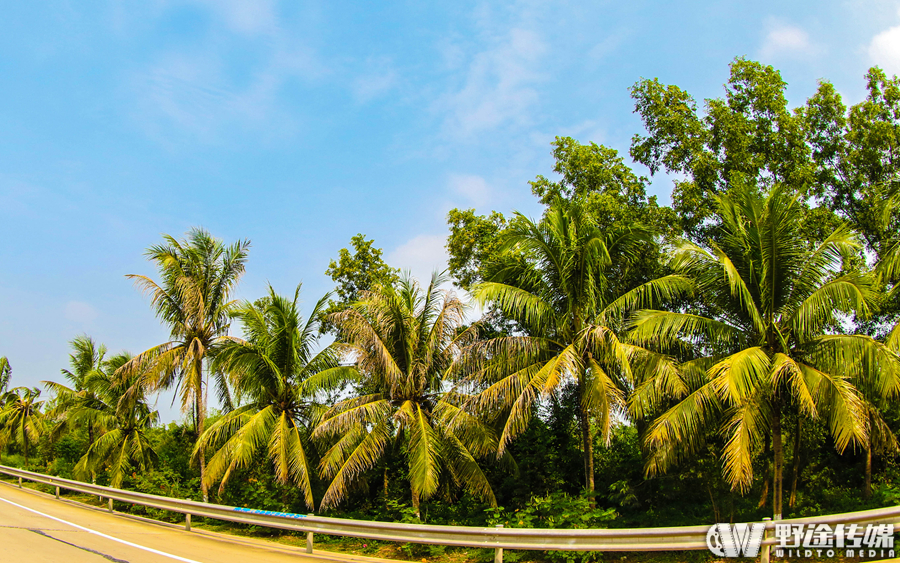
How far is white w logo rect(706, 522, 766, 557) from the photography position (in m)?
7.71

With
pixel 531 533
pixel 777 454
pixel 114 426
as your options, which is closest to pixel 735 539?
pixel 531 533

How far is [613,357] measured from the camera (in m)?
13.0

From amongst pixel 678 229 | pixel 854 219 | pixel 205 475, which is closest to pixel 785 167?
pixel 854 219

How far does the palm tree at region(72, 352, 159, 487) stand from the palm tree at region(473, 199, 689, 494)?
16.3 m

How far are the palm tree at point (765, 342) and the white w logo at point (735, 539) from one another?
2.73 metres

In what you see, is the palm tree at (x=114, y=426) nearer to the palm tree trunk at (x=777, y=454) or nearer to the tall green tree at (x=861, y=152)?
the palm tree trunk at (x=777, y=454)

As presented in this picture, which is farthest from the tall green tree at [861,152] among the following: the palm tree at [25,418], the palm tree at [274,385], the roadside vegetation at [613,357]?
the palm tree at [25,418]

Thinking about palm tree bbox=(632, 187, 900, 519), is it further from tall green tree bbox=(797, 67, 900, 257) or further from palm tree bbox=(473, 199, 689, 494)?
tall green tree bbox=(797, 67, 900, 257)

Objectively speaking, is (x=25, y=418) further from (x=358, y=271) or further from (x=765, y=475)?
(x=765, y=475)

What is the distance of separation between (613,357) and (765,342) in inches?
118

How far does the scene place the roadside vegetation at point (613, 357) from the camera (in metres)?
11.6

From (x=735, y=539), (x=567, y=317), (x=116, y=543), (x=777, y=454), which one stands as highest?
(x=567, y=317)

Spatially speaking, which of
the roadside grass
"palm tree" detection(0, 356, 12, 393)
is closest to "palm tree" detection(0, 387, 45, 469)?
"palm tree" detection(0, 356, 12, 393)

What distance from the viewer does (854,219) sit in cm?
1702
